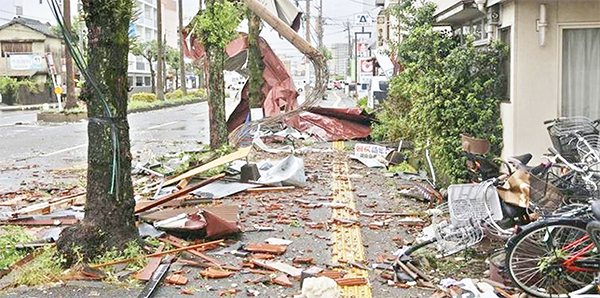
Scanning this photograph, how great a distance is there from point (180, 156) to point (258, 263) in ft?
28.5

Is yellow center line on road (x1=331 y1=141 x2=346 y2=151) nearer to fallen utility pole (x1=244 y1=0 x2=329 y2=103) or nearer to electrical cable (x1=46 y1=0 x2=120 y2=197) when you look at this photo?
fallen utility pole (x1=244 y1=0 x2=329 y2=103)

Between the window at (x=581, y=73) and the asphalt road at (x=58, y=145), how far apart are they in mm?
8878

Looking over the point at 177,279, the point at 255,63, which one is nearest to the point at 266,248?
the point at 177,279

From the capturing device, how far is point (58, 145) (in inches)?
771

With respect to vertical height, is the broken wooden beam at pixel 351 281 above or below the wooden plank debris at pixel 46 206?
below

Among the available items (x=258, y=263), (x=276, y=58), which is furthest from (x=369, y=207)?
(x=276, y=58)

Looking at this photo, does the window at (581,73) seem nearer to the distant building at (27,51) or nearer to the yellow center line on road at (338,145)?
the yellow center line on road at (338,145)

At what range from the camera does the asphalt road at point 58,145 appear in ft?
44.6

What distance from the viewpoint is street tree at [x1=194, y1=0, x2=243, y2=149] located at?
588 inches

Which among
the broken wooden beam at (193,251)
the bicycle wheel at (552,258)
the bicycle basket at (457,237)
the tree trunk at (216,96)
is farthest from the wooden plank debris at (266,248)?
the tree trunk at (216,96)

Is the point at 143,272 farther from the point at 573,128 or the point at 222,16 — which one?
the point at 222,16

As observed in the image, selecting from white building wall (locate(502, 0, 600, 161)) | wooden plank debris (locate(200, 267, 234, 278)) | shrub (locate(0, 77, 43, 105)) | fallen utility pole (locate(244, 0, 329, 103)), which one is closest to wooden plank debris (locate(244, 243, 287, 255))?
wooden plank debris (locate(200, 267, 234, 278))

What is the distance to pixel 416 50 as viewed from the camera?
1195 cm

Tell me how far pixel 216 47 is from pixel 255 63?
261 inches
